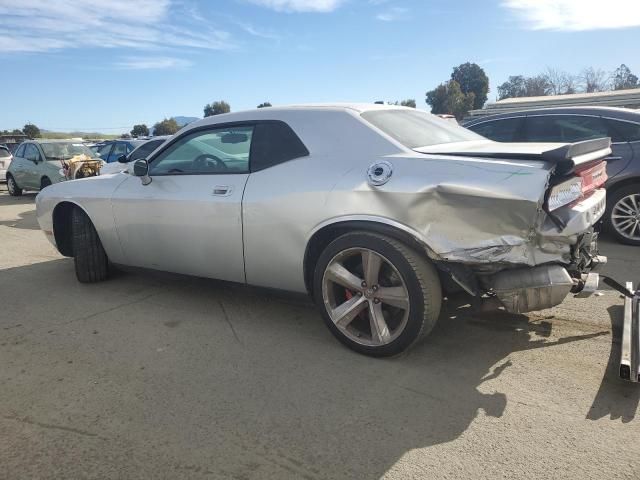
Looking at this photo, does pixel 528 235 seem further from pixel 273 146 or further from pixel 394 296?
pixel 273 146

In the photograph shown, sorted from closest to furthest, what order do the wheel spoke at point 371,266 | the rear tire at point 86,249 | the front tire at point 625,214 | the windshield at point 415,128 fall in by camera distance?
the wheel spoke at point 371,266 < the windshield at point 415,128 < the rear tire at point 86,249 < the front tire at point 625,214

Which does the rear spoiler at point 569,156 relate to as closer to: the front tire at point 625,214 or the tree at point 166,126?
the front tire at point 625,214

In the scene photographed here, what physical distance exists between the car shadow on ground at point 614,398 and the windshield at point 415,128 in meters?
1.78

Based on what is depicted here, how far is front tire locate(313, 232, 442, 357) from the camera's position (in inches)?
115

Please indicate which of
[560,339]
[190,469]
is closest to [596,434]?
[560,339]

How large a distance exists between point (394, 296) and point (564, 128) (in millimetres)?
4538

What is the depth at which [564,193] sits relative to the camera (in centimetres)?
278

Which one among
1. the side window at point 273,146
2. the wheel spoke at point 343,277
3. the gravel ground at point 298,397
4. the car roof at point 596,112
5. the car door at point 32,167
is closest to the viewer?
the gravel ground at point 298,397

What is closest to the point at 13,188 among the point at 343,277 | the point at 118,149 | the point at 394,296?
the point at 118,149

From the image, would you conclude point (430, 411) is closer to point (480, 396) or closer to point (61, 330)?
point (480, 396)

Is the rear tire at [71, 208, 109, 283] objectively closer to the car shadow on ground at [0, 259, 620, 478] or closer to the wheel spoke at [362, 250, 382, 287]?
the car shadow on ground at [0, 259, 620, 478]

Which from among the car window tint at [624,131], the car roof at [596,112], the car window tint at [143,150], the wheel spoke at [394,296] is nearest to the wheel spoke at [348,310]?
the wheel spoke at [394,296]

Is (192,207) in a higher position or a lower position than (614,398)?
higher

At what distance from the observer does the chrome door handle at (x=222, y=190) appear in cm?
369
